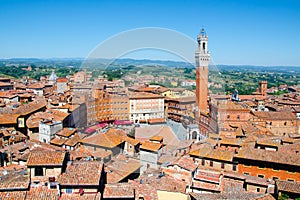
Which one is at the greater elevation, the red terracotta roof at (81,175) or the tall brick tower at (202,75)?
the tall brick tower at (202,75)

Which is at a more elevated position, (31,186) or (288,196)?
(31,186)

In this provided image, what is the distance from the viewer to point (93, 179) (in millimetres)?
6551

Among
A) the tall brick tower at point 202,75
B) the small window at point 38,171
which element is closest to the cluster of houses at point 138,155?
the small window at point 38,171

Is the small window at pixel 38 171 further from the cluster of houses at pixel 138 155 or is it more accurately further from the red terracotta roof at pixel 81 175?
the red terracotta roof at pixel 81 175

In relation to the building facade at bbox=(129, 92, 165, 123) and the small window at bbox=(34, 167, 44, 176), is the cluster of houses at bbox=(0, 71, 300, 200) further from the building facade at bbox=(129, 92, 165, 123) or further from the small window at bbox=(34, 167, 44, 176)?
the building facade at bbox=(129, 92, 165, 123)

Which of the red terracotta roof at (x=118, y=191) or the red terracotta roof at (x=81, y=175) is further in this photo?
the red terracotta roof at (x=118, y=191)

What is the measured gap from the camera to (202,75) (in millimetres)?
19656

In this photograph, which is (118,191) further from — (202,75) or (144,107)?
(144,107)

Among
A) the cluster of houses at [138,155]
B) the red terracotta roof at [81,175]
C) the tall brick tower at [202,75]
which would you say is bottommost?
the cluster of houses at [138,155]

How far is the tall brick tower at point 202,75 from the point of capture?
62.7ft

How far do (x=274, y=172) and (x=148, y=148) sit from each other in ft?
15.9

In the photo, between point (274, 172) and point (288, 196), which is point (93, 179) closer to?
point (288, 196)

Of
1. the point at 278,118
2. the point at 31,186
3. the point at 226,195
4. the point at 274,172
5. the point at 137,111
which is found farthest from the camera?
the point at 137,111

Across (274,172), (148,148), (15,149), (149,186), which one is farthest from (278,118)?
(15,149)
